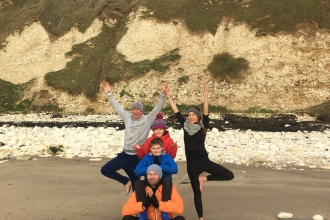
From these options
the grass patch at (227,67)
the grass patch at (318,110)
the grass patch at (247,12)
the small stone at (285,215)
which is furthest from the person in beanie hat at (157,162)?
the grass patch at (247,12)

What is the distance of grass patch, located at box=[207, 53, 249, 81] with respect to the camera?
128ft

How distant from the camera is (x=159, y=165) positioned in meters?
6.89

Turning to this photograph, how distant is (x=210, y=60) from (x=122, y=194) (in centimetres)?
3341

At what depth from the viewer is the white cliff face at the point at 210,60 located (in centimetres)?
3675

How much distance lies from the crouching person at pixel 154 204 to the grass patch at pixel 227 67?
1302 inches

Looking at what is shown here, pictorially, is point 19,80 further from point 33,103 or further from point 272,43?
point 272,43

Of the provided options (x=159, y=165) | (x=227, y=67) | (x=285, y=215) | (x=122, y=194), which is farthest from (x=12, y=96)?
(x=285, y=215)

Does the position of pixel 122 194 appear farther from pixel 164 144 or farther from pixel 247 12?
pixel 247 12

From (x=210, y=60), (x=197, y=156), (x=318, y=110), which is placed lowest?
(x=197, y=156)

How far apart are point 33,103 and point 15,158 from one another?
29442 mm

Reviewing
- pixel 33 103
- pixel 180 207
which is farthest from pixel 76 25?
pixel 180 207

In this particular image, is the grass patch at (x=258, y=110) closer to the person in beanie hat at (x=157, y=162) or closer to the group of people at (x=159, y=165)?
the group of people at (x=159, y=165)

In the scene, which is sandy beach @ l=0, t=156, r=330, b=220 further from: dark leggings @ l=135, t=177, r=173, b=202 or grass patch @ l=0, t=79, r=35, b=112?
grass patch @ l=0, t=79, r=35, b=112

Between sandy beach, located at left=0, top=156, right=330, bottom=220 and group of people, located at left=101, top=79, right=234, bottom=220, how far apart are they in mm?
982
